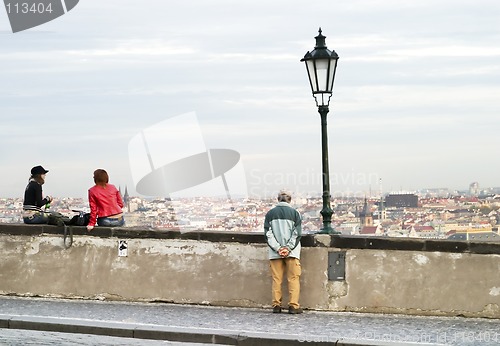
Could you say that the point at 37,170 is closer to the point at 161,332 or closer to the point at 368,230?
the point at 161,332

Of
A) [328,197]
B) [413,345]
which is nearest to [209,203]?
[328,197]

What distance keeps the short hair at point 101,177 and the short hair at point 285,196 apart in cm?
270

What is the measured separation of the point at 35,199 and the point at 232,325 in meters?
4.19

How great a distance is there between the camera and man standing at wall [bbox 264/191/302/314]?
11.3 meters

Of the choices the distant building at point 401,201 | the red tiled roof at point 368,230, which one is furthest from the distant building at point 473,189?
the red tiled roof at point 368,230

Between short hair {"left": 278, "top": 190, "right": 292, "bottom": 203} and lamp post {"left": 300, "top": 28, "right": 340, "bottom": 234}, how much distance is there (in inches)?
28.9

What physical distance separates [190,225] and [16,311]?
274 cm

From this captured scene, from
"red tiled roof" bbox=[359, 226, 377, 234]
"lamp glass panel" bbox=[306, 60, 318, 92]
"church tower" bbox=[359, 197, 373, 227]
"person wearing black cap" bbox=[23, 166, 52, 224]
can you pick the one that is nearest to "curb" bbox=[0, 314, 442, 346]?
"person wearing black cap" bbox=[23, 166, 52, 224]

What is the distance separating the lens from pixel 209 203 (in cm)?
1519

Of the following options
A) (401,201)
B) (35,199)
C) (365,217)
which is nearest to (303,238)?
(365,217)

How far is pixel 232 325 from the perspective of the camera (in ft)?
34.4

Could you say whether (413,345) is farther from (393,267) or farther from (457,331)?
(393,267)

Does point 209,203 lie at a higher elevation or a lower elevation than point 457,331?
higher

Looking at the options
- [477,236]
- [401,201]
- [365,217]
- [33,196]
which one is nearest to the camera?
[477,236]
